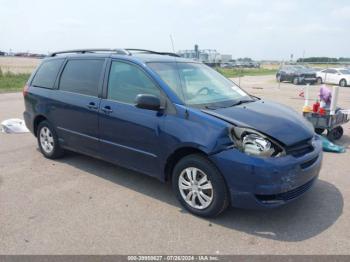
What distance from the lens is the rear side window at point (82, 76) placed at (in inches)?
194

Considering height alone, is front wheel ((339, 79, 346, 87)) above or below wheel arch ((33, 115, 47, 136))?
below

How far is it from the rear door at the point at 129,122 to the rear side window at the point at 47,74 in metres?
1.46

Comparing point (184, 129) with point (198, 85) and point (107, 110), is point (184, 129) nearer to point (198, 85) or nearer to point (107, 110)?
point (198, 85)

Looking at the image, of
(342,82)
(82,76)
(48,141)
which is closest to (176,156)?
(82,76)

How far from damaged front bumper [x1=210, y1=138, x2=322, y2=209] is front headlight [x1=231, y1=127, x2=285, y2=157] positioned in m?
0.07

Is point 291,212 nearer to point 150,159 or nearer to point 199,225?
point 199,225

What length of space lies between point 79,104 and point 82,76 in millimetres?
450

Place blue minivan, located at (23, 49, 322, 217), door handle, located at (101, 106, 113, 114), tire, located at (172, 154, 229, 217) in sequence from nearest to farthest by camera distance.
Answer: blue minivan, located at (23, 49, 322, 217) → tire, located at (172, 154, 229, 217) → door handle, located at (101, 106, 113, 114)

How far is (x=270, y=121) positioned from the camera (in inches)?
152

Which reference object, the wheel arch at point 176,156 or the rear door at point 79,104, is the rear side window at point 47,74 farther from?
the wheel arch at point 176,156

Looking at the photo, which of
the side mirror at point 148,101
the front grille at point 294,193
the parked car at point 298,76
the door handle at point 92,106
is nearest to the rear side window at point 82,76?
the door handle at point 92,106

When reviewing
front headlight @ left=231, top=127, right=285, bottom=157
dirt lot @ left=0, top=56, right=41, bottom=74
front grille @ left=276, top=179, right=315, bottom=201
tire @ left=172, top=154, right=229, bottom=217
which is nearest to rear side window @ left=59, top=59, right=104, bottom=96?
tire @ left=172, top=154, right=229, bottom=217

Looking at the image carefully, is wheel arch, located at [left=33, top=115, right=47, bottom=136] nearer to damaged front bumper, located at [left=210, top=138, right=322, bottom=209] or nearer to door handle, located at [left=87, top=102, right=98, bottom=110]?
door handle, located at [left=87, top=102, right=98, bottom=110]

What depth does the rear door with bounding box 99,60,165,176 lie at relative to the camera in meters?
4.17
